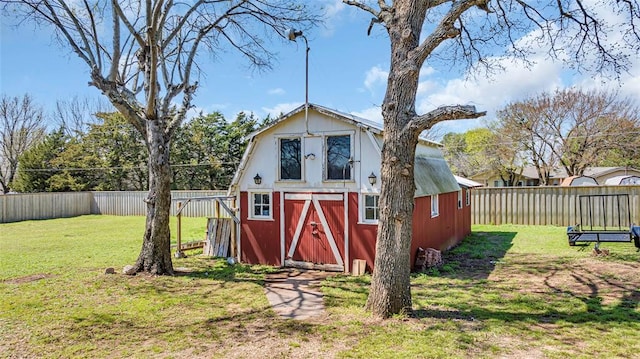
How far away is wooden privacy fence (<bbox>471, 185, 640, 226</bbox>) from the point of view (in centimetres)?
1441

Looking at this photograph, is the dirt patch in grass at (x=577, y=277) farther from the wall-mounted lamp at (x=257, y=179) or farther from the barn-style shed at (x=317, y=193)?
the wall-mounted lamp at (x=257, y=179)

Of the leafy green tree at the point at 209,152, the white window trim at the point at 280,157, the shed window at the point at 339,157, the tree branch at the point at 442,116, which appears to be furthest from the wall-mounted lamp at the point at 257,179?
the leafy green tree at the point at 209,152

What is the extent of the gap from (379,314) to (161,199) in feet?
17.8

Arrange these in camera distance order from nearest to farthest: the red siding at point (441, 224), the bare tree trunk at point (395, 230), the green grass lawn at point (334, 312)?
the green grass lawn at point (334, 312) < the bare tree trunk at point (395, 230) < the red siding at point (441, 224)

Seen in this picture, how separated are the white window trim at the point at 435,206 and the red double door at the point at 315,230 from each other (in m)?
2.64

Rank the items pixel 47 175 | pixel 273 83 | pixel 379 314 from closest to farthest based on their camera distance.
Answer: pixel 379 314
pixel 273 83
pixel 47 175

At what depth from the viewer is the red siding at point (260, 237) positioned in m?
9.53

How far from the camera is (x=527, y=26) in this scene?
7750mm

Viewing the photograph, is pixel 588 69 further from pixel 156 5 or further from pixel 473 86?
pixel 156 5

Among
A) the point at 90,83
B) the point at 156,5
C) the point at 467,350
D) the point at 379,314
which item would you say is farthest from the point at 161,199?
the point at 467,350

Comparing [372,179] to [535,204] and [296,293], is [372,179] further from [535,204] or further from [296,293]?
[535,204]

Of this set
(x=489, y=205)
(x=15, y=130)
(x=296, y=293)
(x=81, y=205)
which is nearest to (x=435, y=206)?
(x=296, y=293)

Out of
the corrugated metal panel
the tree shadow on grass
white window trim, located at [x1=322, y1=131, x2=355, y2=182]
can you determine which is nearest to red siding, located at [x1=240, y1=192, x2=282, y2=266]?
white window trim, located at [x1=322, y1=131, x2=355, y2=182]

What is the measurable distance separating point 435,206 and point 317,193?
329 cm
